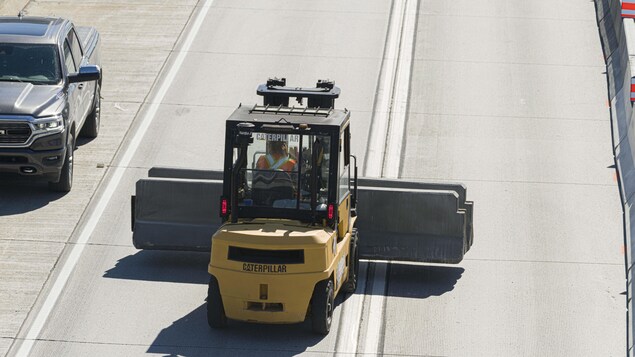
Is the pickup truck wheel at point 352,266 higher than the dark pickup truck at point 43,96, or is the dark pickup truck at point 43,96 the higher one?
the dark pickup truck at point 43,96

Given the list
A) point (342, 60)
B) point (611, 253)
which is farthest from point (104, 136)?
point (611, 253)

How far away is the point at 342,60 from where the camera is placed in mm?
23672

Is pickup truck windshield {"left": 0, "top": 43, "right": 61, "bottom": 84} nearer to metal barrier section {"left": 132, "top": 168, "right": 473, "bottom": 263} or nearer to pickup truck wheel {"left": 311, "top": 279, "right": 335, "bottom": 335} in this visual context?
metal barrier section {"left": 132, "top": 168, "right": 473, "bottom": 263}

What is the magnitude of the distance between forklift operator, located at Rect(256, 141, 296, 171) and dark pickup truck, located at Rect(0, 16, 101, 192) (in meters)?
4.85

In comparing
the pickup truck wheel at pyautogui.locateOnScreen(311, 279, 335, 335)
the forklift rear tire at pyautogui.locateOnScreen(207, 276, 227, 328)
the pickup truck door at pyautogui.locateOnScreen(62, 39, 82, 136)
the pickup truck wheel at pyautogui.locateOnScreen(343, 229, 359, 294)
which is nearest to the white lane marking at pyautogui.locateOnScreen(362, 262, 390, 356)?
the pickup truck wheel at pyautogui.locateOnScreen(343, 229, 359, 294)

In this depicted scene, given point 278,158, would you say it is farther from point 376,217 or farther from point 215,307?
point 376,217

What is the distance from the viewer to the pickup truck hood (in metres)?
17.5

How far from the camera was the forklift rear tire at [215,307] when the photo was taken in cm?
1367

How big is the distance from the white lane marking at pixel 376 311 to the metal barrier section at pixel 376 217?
1.01 feet

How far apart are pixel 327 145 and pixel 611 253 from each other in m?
4.56

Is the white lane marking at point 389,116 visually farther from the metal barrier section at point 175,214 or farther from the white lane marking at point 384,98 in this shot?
the metal barrier section at point 175,214

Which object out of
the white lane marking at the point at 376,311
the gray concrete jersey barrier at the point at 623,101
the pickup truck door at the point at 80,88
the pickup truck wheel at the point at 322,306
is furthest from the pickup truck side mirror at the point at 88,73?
the gray concrete jersey barrier at the point at 623,101

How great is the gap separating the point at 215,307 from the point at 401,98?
910cm

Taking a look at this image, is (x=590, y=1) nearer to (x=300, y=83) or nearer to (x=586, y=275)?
(x=300, y=83)
